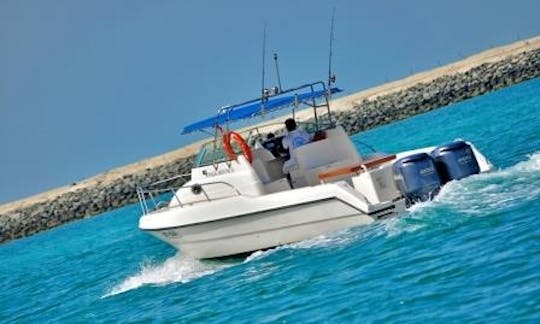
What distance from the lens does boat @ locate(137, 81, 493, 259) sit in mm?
15000

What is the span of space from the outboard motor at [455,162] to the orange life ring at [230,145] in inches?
126

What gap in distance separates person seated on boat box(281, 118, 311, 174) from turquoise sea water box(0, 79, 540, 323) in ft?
6.64

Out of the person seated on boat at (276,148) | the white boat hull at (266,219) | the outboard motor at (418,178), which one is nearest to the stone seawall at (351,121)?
the person seated on boat at (276,148)

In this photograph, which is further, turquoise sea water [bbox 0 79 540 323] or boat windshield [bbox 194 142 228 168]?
boat windshield [bbox 194 142 228 168]

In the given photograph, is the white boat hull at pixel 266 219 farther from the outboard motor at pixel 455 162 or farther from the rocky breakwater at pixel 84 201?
the rocky breakwater at pixel 84 201

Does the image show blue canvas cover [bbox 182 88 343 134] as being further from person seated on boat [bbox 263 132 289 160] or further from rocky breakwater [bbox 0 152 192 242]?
rocky breakwater [bbox 0 152 192 242]

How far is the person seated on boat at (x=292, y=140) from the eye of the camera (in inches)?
677

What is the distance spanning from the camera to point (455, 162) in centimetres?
1583

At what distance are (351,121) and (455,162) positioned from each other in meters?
50.1

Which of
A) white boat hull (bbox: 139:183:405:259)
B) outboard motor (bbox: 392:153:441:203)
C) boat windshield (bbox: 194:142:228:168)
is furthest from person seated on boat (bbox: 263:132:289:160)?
outboard motor (bbox: 392:153:441:203)

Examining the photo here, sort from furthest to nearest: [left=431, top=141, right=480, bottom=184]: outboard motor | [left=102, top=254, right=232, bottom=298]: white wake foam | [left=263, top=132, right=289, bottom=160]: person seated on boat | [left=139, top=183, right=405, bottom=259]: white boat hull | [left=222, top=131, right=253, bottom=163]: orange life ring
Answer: [left=263, top=132, right=289, bottom=160]: person seated on boat < [left=222, top=131, right=253, bottom=163]: orange life ring < [left=102, top=254, right=232, bottom=298]: white wake foam < [left=431, top=141, right=480, bottom=184]: outboard motor < [left=139, top=183, right=405, bottom=259]: white boat hull

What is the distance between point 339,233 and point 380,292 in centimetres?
372

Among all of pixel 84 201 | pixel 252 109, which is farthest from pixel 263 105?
pixel 84 201

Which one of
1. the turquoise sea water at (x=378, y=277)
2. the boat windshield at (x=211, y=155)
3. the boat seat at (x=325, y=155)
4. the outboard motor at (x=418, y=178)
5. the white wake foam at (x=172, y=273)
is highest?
the boat windshield at (x=211, y=155)
